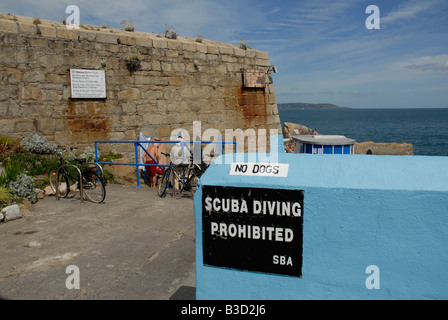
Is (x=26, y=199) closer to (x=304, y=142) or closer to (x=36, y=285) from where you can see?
(x=36, y=285)

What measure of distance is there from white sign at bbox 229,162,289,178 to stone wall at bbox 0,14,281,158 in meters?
8.27

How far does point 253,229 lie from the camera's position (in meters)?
2.33

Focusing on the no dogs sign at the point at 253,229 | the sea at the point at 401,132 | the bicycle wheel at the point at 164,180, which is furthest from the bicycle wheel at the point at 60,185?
the sea at the point at 401,132

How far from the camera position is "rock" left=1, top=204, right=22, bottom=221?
5582 millimetres

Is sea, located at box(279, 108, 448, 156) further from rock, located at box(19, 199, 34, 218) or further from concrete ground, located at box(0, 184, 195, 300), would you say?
rock, located at box(19, 199, 34, 218)

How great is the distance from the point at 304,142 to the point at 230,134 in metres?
4.41

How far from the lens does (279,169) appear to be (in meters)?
2.30

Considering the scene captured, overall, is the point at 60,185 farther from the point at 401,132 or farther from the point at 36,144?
the point at 401,132

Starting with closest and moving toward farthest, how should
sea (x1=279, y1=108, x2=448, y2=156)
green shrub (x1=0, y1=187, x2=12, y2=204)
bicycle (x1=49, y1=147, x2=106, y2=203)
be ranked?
green shrub (x1=0, y1=187, x2=12, y2=204), bicycle (x1=49, y1=147, x2=106, y2=203), sea (x1=279, y1=108, x2=448, y2=156)

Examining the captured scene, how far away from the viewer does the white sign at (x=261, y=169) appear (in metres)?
2.29

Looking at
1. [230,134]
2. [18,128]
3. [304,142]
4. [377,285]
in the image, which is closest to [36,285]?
[377,285]

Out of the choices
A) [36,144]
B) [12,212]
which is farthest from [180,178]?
[36,144]

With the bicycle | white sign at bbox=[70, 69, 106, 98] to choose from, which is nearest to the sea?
white sign at bbox=[70, 69, 106, 98]

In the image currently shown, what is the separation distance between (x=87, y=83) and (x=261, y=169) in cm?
862
